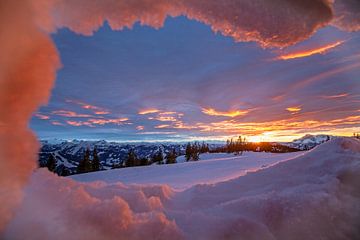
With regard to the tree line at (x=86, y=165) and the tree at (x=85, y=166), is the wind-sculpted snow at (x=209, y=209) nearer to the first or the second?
the tree line at (x=86, y=165)

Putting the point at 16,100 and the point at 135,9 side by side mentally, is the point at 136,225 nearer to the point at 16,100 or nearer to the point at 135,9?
the point at 16,100

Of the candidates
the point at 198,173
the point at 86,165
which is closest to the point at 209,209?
the point at 198,173

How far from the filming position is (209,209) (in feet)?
5.05

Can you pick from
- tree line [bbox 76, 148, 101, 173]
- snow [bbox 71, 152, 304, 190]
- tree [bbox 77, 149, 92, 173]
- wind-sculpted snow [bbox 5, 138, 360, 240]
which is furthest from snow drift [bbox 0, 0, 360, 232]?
tree [bbox 77, 149, 92, 173]

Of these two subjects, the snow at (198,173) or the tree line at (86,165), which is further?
the tree line at (86,165)

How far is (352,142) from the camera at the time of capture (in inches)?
84.5

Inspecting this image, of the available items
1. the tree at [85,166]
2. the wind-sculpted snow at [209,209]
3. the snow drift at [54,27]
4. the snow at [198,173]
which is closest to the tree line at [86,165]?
the tree at [85,166]

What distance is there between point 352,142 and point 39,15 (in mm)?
2494

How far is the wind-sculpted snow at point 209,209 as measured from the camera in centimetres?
116

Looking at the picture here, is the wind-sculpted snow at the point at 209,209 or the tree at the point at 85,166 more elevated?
the wind-sculpted snow at the point at 209,209

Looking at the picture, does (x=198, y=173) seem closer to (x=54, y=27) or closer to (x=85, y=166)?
(x=54, y=27)

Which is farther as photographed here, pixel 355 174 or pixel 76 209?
pixel 355 174

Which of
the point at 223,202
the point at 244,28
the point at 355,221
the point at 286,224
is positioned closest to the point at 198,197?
the point at 223,202

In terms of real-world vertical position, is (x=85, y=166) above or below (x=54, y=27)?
below
